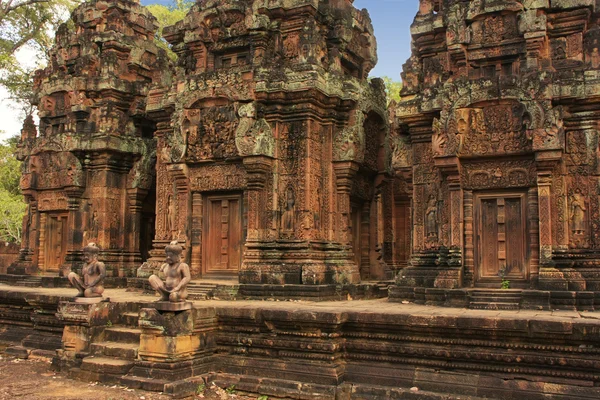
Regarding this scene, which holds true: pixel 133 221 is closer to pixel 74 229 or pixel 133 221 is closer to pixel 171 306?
pixel 74 229

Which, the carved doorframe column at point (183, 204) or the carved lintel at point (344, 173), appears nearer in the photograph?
the carved lintel at point (344, 173)

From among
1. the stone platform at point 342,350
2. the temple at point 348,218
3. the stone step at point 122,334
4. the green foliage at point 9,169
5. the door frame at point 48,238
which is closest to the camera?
the stone platform at point 342,350

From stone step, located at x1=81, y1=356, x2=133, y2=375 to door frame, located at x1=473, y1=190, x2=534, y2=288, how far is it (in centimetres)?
500

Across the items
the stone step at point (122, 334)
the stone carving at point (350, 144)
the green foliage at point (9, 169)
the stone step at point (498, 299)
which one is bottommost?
the stone step at point (122, 334)

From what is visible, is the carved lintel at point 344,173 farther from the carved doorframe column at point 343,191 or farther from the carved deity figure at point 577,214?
the carved deity figure at point 577,214

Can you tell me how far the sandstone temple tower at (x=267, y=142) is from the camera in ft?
33.3

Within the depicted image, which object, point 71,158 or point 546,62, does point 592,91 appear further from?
point 71,158

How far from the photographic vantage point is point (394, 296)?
9.17 meters

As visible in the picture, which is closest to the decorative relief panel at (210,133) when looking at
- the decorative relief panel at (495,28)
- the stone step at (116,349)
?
the stone step at (116,349)

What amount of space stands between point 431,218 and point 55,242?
9.31m

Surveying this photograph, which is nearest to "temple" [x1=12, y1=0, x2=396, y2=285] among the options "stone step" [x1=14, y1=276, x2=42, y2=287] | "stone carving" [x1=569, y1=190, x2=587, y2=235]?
"stone step" [x1=14, y1=276, x2=42, y2=287]

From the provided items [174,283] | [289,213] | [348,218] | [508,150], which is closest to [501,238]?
[508,150]

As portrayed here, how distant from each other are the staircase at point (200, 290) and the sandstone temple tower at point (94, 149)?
3957mm

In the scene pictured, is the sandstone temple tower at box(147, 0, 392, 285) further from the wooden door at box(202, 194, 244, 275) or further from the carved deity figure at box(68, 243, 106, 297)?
the carved deity figure at box(68, 243, 106, 297)
